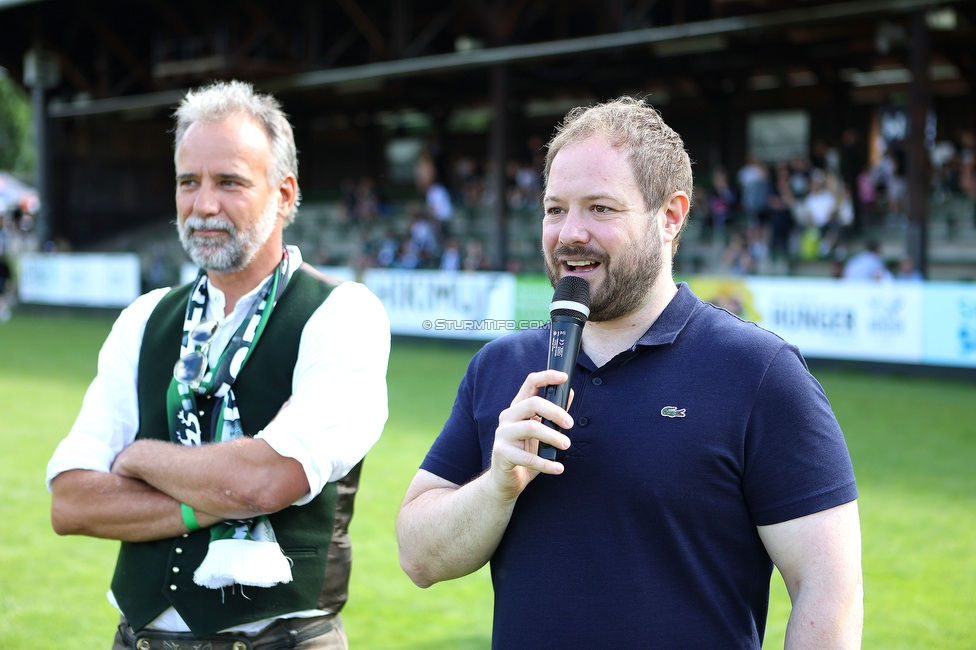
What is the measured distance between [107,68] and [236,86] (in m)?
29.6

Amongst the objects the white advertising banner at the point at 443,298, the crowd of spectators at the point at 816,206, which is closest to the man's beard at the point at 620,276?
the white advertising banner at the point at 443,298

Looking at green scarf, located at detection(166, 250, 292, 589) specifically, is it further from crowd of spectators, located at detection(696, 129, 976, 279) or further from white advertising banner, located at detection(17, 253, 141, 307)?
white advertising banner, located at detection(17, 253, 141, 307)

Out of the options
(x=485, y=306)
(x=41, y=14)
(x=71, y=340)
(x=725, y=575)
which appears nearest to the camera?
(x=725, y=575)

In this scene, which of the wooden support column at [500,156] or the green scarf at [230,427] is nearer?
the green scarf at [230,427]

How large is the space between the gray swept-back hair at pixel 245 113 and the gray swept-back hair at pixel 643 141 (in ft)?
3.18

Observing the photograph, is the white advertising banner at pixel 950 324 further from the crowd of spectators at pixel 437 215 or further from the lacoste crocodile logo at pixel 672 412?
the lacoste crocodile logo at pixel 672 412

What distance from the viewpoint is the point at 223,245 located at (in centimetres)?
268

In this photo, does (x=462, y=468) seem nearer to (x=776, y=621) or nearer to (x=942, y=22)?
(x=776, y=621)

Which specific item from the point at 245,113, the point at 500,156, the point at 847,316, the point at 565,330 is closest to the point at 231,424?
the point at 245,113

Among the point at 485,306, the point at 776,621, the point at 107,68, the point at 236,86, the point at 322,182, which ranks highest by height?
the point at 107,68

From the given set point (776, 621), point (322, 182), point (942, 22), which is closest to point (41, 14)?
point (322, 182)

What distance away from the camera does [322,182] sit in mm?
36719

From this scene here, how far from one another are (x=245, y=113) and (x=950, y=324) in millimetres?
11784

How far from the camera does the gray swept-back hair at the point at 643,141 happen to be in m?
2.08
